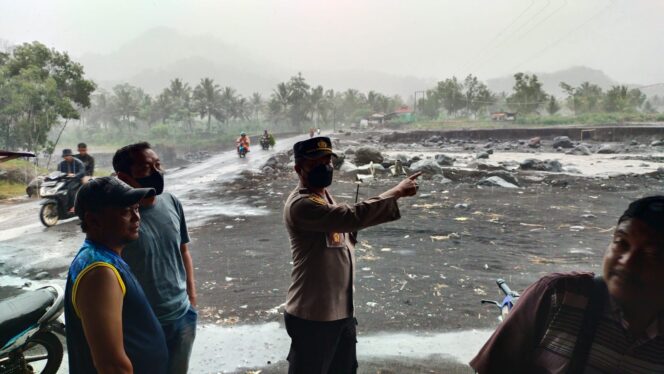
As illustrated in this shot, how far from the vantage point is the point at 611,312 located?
1187mm

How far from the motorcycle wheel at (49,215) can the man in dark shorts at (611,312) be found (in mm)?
9210

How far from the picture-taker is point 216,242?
7.28 metres

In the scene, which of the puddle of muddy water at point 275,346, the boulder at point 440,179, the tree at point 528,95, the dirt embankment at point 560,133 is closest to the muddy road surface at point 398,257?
the puddle of muddy water at point 275,346

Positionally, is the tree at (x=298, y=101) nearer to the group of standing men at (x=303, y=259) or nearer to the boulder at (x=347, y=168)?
the boulder at (x=347, y=168)

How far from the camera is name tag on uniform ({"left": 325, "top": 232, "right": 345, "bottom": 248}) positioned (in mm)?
2186

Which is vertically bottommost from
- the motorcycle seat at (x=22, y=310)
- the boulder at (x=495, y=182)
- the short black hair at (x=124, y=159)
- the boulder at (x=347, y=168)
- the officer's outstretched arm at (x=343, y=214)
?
the boulder at (x=495, y=182)

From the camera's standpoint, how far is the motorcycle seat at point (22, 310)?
105 inches

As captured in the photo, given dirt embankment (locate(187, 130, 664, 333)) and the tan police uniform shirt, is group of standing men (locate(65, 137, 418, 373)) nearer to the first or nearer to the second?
the tan police uniform shirt

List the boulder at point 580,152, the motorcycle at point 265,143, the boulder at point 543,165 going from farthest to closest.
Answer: the motorcycle at point 265,143 → the boulder at point 580,152 → the boulder at point 543,165

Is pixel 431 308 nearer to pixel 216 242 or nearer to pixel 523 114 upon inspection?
pixel 216 242

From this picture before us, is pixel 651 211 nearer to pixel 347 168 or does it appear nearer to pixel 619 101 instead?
pixel 347 168

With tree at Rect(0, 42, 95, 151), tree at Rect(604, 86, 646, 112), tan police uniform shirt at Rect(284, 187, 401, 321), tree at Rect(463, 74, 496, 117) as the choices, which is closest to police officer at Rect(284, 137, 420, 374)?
tan police uniform shirt at Rect(284, 187, 401, 321)

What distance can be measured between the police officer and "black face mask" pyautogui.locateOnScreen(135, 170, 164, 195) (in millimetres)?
736

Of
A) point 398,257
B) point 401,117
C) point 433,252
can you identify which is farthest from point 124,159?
point 401,117
